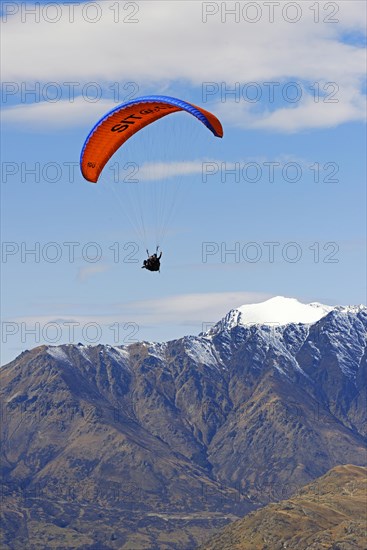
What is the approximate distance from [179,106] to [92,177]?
1716 cm

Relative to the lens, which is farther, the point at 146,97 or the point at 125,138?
the point at 125,138

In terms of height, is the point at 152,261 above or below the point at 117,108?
below

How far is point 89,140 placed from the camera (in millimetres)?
135375

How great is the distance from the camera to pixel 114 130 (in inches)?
5364

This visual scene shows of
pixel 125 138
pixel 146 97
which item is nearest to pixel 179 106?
pixel 146 97

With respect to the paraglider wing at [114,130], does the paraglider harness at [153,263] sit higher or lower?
lower

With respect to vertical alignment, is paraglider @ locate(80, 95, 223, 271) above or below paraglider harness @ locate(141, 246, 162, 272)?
above

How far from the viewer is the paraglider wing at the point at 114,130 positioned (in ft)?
435

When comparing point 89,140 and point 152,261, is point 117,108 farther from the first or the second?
point 152,261

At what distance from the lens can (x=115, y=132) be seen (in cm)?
13675

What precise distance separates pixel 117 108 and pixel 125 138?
6.97 m

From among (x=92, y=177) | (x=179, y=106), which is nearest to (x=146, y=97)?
(x=179, y=106)

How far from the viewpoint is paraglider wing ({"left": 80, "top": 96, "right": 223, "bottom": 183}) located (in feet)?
435

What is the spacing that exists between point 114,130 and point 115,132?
0.54 meters
